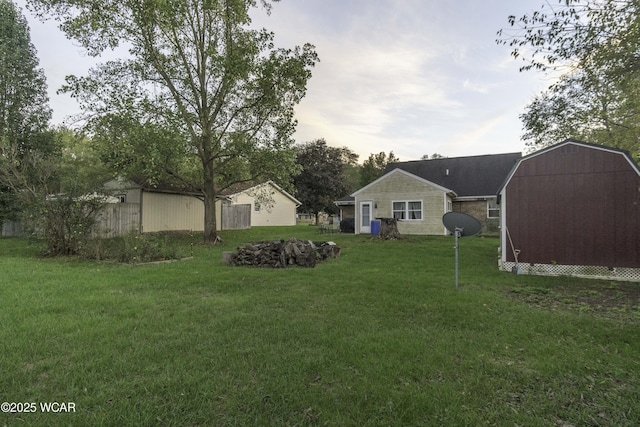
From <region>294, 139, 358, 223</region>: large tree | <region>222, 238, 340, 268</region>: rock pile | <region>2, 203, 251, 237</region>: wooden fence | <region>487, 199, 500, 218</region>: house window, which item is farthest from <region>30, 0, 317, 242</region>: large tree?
<region>294, 139, 358, 223</region>: large tree

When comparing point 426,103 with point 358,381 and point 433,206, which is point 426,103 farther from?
point 358,381

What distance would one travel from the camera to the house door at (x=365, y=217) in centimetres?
2034

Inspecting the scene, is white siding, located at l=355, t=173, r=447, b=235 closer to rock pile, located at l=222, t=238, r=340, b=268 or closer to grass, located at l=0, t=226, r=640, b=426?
rock pile, located at l=222, t=238, r=340, b=268

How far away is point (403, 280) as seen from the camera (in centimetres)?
709

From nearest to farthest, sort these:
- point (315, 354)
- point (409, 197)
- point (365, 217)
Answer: point (315, 354)
point (409, 197)
point (365, 217)

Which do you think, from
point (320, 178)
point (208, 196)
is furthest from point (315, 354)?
point (320, 178)

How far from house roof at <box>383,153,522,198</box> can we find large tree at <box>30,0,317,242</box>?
10828 mm

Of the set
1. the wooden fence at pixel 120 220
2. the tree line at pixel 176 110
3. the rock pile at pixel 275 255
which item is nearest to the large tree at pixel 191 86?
the tree line at pixel 176 110

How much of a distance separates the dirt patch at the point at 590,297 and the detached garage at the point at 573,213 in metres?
0.83

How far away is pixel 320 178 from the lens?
32.4m

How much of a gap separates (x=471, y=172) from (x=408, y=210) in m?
6.20

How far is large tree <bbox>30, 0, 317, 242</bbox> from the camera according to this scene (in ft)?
42.0

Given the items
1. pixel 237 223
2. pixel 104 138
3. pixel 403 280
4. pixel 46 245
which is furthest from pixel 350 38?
pixel 237 223

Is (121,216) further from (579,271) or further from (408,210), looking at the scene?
(579,271)
